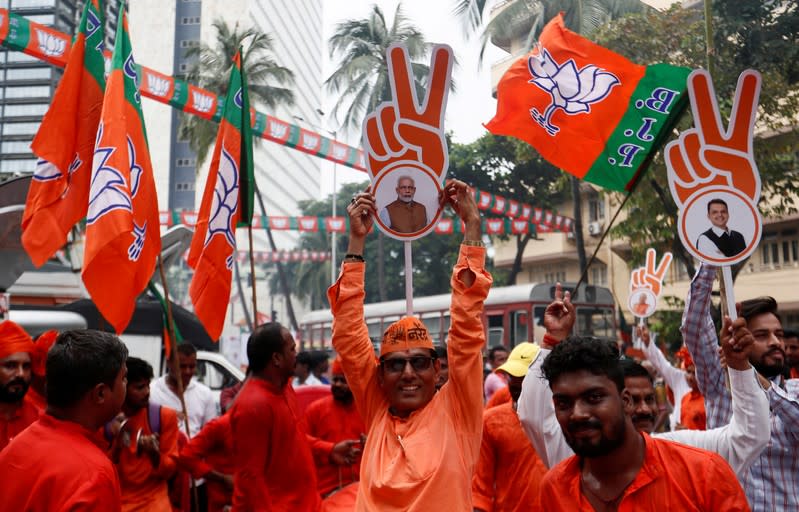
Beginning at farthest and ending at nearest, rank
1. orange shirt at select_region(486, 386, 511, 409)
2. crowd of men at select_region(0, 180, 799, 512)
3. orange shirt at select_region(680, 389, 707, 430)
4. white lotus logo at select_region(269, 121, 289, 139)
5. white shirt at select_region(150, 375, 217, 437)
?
white lotus logo at select_region(269, 121, 289, 139), white shirt at select_region(150, 375, 217, 437), orange shirt at select_region(680, 389, 707, 430), orange shirt at select_region(486, 386, 511, 409), crowd of men at select_region(0, 180, 799, 512)

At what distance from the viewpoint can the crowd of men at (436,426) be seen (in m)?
2.49

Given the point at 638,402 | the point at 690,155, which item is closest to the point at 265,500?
the point at 638,402

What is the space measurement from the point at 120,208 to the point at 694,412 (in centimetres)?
463

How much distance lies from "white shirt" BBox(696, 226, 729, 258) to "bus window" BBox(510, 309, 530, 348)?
44.5ft

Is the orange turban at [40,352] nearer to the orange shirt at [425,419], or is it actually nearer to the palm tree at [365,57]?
Answer: the orange shirt at [425,419]

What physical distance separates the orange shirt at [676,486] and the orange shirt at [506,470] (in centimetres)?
173

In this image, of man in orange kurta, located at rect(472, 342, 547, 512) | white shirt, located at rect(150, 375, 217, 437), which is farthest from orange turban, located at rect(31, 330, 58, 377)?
white shirt, located at rect(150, 375, 217, 437)

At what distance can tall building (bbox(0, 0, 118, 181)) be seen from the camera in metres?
32.1

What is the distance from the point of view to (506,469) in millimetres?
4348

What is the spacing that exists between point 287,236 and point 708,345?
305ft

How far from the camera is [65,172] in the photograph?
5.54 metres

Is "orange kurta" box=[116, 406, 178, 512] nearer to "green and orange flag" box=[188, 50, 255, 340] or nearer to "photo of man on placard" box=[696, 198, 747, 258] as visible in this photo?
"green and orange flag" box=[188, 50, 255, 340]

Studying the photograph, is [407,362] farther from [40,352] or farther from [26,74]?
[26,74]

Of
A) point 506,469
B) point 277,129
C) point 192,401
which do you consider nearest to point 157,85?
point 277,129
